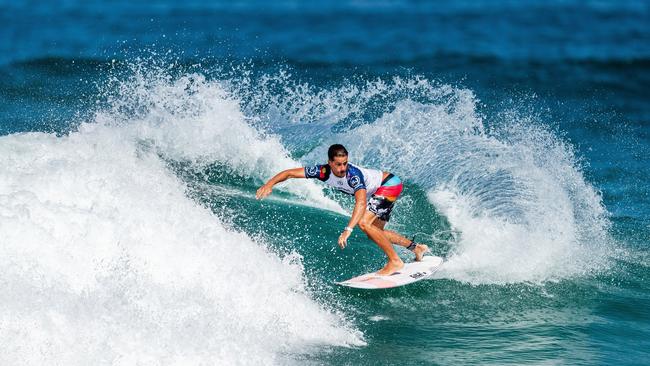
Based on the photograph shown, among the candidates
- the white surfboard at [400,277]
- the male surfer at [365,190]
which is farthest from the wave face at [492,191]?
the male surfer at [365,190]

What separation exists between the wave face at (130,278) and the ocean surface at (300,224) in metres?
0.02

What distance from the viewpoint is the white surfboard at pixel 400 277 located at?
9914mm

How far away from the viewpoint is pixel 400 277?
10.2 meters

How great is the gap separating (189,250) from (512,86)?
Answer: 713 inches

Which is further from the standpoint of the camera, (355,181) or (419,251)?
(419,251)

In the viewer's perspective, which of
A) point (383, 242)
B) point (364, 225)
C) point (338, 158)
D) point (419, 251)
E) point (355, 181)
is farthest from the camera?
point (419, 251)

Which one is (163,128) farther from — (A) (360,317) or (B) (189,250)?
(A) (360,317)

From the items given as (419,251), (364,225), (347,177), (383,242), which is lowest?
(419,251)

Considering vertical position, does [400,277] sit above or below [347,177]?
below

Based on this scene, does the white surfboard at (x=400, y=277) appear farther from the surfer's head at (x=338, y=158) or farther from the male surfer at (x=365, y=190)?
the surfer's head at (x=338, y=158)

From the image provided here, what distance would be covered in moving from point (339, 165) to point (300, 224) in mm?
2813

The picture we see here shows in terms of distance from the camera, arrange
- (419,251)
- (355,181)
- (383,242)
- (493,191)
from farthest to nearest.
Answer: (493,191)
(419,251)
(383,242)
(355,181)

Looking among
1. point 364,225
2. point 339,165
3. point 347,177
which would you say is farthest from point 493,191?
point 339,165

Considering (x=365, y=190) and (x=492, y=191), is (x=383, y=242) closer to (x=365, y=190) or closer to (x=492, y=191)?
(x=365, y=190)
